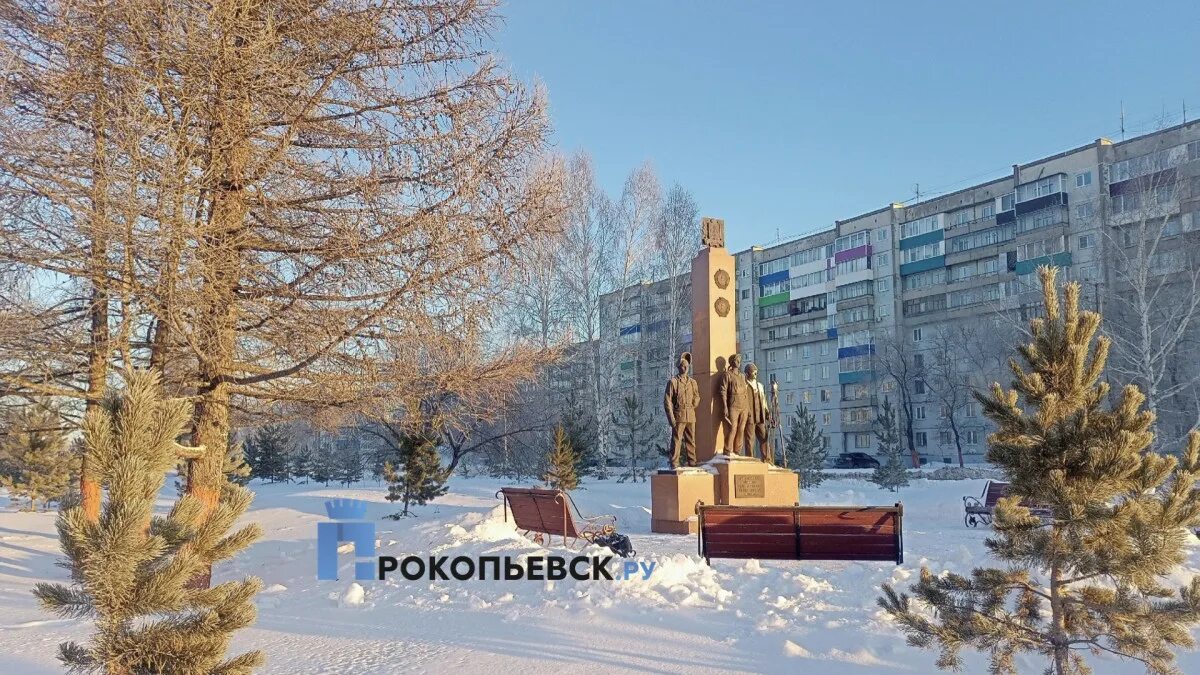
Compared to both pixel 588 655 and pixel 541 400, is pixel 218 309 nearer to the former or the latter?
pixel 588 655

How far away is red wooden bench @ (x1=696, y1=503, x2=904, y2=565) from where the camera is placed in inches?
380

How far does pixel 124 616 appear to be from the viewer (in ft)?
11.0

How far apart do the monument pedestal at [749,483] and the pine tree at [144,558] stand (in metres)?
11.9

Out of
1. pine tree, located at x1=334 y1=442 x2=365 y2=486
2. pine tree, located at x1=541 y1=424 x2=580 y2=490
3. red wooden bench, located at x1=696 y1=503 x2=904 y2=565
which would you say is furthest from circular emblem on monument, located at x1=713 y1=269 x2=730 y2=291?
pine tree, located at x1=334 y1=442 x2=365 y2=486

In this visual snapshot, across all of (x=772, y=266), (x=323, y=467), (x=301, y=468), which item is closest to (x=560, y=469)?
(x=323, y=467)

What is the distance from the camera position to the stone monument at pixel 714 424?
14852 mm

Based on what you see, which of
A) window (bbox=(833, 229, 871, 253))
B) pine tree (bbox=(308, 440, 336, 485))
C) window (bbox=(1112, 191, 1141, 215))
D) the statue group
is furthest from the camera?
window (bbox=(833, 229, 871, 253))

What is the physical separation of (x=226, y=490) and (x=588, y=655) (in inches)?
132

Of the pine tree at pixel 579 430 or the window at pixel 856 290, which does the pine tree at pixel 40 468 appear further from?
the window at pixel 856 290

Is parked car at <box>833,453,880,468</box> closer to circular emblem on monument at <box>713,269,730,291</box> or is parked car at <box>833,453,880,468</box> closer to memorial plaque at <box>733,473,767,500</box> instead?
circular emblem on monument at <box>713,269,730,291</box>

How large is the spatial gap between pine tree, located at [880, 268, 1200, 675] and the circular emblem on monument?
1133 cm

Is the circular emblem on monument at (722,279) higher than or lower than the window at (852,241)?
lower

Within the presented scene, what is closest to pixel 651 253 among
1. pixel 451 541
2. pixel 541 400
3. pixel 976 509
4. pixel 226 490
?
pixel 541 400

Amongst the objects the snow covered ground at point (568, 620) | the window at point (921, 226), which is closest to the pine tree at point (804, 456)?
the snow covered ground at point (568, 620)
